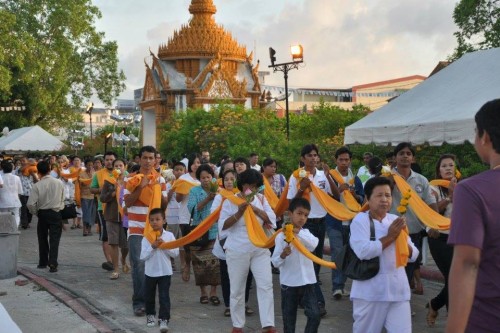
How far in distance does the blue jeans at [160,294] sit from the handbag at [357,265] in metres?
3.05

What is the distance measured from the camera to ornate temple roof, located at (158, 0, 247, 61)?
49125 millimetres

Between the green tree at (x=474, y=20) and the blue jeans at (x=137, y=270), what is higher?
the green tree at (x=474, y=20)

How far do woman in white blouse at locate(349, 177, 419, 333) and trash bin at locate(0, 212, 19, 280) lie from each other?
8204 millimetres

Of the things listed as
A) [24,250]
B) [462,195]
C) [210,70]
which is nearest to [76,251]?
[24,250]

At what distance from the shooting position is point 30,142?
130 feet

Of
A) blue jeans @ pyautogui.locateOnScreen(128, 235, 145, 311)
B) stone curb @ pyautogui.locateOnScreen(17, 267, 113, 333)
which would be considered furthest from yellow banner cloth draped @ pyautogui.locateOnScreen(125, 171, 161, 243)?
stone curb @ pyautogui.locateOnScreen(17, 267, 113, 333)

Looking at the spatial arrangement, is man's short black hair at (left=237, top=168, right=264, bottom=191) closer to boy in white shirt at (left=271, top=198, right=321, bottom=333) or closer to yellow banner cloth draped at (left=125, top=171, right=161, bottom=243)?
boy in white shirt at (left=271, top=198, right=321, bottom=333)

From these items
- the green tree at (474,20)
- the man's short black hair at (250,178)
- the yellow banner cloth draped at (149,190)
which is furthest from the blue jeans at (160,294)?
the green tree at (474,20)

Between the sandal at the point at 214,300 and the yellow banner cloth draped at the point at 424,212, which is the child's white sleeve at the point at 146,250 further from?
the yellow banner cloth draped at the point at 424,212

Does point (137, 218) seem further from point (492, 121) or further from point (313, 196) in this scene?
point (492, 121)

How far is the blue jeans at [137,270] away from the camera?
997cm

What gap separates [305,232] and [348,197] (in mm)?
3239

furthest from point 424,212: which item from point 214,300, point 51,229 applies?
point 51,229

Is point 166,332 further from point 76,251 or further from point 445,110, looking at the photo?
point 76,251
